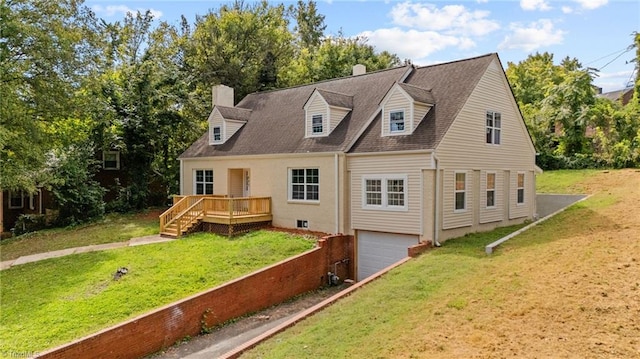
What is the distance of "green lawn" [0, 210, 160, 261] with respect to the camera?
17.5 m

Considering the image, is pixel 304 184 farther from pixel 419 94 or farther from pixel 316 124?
pixel 419 94

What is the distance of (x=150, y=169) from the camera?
2747 cm

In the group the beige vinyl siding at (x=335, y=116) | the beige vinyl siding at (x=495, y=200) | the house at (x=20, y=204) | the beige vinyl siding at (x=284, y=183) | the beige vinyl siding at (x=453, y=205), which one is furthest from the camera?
the house at (x=20, y=204)

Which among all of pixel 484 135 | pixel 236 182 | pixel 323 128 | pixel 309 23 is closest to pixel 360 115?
pixel 323 128

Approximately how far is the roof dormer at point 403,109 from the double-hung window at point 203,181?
34.2ft

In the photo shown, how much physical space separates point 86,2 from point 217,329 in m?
17.2

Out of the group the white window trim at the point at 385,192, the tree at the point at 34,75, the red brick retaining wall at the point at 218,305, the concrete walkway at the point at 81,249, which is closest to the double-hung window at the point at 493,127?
the white window trim at the point at 385,192

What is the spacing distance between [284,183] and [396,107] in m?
5.96

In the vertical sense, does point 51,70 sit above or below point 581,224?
above

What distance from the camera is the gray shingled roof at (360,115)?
15414mm

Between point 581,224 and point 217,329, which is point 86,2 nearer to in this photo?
point 217,329

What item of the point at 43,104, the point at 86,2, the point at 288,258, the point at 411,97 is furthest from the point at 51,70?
the point at 411,97

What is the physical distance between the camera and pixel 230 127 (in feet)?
73.8

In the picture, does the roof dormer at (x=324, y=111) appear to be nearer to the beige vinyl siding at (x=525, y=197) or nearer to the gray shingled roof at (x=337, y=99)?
the gray shingled roof at (x=337, y=99)
